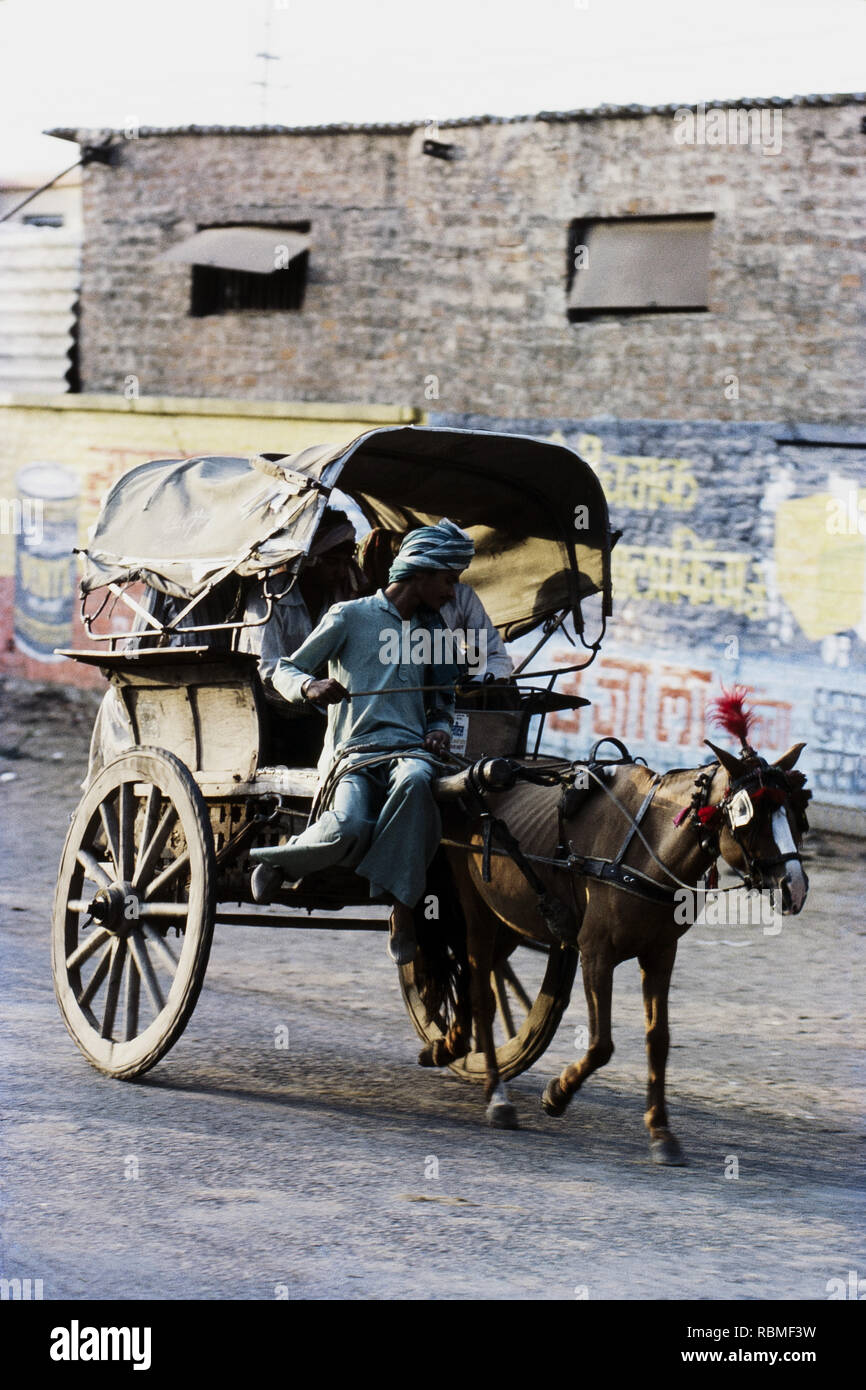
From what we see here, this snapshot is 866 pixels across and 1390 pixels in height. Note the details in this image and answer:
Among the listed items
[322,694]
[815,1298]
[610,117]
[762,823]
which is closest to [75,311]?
[610,117]

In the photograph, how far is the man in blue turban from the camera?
239 inches

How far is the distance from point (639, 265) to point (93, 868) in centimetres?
950

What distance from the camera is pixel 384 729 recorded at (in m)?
6.42

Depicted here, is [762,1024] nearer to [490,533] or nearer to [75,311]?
[490,533]

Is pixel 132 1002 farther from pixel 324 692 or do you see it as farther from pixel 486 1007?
pixel 324 692

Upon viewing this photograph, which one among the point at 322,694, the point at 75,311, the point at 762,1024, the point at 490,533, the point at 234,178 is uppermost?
the point at 234,178

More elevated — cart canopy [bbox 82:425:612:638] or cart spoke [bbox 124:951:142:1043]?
cart canopy [bbox 82:425:612:638]

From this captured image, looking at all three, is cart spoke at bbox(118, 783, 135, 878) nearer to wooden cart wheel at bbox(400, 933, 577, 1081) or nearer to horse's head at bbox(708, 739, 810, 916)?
wooden cart wheel at bbox(400, 933, 577, 1081)

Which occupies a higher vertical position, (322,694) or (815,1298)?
(322,694)

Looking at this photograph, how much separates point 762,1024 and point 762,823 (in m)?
3.88

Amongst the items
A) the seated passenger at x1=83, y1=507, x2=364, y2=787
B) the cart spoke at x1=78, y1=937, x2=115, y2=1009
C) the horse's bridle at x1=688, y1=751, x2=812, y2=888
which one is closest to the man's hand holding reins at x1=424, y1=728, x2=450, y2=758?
the seated passenger at x1=83, y1=507, x2=364, y2=787

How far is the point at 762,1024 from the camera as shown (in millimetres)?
8891

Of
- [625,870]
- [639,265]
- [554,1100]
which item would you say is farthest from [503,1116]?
[639,265]
